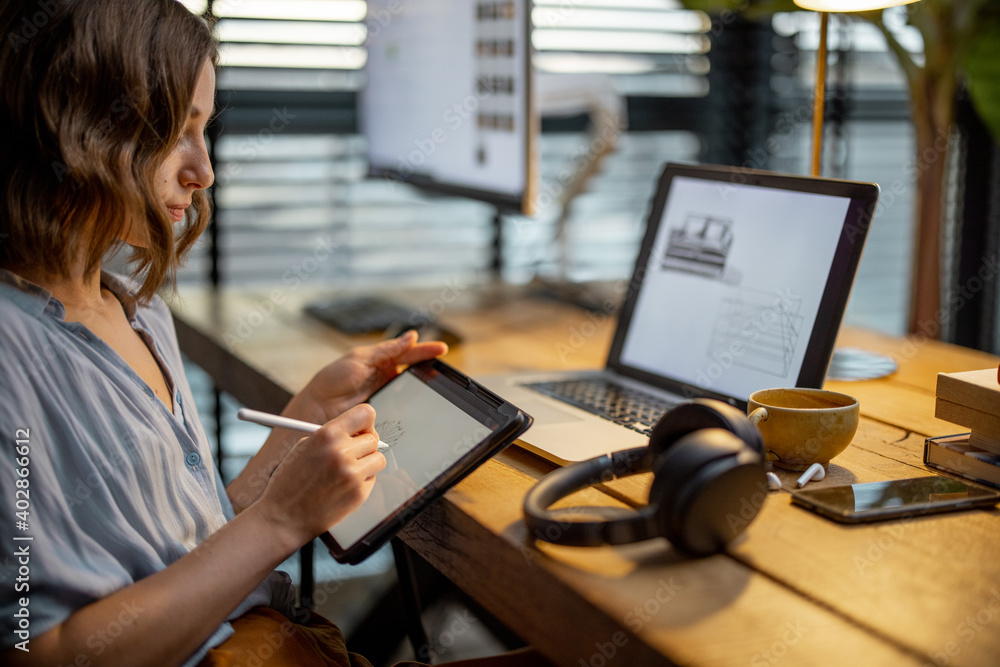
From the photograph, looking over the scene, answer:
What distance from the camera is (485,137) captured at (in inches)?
58.6

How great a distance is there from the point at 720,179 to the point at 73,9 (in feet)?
2.34

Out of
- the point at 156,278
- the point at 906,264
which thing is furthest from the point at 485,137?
the point at 906,264

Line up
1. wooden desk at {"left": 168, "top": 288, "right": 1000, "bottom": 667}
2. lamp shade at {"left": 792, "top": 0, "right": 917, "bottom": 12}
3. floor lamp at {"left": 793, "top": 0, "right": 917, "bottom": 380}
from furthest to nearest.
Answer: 1. floor lamp at {"left": 793, "top": 0, "right": 917, "bottom": 380}
2. lamp shade at {"left": 792, "top": 0, "right": 917, "bottom": 12}
3. wooden desk at {"left": 168, "top": 288, "right": 1000, "bottom": 667}

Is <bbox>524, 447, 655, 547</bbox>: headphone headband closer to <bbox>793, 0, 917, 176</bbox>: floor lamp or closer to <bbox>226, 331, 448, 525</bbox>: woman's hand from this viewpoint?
<bbox>226, 331, 448, 525</bbox>: woman's hand

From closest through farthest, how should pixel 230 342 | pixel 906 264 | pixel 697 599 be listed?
pixel 697 599
pixel 230 342
pixel 906 264

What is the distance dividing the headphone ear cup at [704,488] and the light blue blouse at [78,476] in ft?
1.26

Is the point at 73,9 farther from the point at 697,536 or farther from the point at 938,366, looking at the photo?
the point at 938,366

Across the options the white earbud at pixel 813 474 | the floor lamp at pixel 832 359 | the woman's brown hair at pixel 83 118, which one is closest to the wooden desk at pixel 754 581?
the white earbud at pixel 813 474

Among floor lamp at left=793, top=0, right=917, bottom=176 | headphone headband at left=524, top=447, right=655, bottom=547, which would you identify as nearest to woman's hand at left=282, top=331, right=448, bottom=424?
headphone headband at left=524, top=447, right=655, bottom=547

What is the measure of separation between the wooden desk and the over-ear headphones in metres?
0.02

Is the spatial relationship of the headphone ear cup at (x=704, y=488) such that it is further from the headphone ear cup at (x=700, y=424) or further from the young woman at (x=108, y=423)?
the young woman at (x=108, y=423)

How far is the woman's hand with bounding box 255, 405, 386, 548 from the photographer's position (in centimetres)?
72

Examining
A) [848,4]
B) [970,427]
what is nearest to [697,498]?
[970,427]

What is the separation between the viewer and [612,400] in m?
1.03
